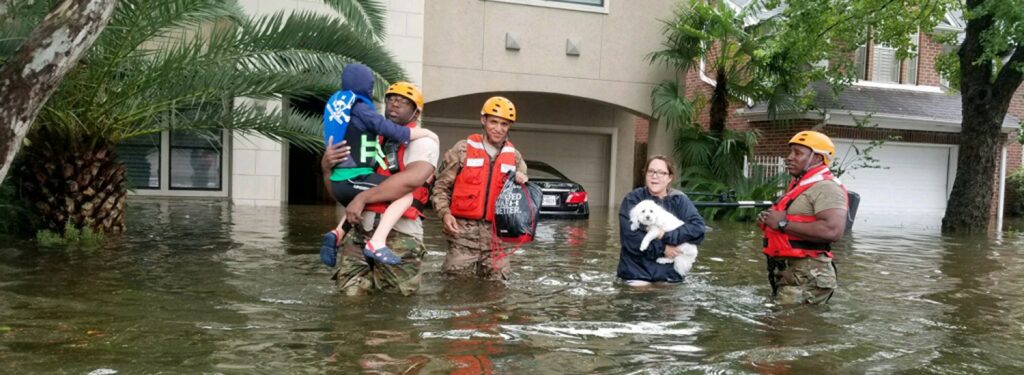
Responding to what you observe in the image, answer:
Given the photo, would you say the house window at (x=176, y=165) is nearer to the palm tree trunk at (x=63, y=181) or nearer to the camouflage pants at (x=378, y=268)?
the palm tree trunk at (x=63, y=181)

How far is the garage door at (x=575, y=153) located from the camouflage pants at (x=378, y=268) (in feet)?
55.0

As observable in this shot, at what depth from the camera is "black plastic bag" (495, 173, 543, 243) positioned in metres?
7.67

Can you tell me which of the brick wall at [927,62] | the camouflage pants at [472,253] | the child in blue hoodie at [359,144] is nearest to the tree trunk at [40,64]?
the child in blue hoodie at [359,144]

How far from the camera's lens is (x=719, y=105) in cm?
2108

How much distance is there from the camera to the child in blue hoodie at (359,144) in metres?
6.46

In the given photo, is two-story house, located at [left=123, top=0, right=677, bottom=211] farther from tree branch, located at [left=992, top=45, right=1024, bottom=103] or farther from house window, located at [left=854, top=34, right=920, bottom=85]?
tree branch, located at [left=992, top=45, right=1024, bottom=103]

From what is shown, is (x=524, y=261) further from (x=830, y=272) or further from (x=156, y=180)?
(x=156, y=180)

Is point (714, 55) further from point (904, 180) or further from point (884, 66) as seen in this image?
point (904, 180)

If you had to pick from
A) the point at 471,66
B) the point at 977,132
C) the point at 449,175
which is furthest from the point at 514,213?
the point at 977,132

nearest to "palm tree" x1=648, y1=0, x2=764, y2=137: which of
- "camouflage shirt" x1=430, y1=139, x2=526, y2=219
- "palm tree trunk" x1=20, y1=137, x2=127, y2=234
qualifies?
"palm tree trunk" x1=20, y1=137, x2=127, y2=234

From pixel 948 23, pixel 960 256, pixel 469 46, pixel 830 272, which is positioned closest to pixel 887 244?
pixel 960 256

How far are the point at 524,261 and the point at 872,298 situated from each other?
11.2ft

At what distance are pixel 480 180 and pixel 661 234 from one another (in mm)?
1454

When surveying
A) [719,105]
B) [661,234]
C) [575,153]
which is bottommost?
[661,234]
